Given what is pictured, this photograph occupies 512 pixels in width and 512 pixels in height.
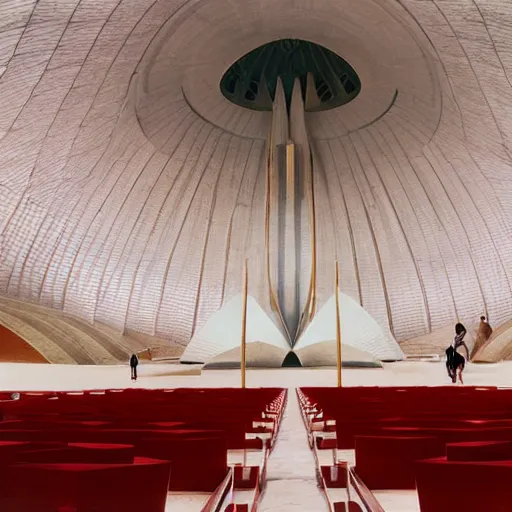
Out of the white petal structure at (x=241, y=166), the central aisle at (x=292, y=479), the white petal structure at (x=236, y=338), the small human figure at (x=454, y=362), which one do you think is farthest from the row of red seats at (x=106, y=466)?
the white petal structure at (x=236, y=338)

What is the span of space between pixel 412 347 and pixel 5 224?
1619 cm

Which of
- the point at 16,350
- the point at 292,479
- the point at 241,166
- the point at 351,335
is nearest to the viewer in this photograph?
the point at 292,479

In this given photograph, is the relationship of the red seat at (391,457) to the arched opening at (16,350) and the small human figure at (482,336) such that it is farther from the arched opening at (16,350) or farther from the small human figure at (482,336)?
the small human figure at (482,336)

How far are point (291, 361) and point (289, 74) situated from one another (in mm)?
13049

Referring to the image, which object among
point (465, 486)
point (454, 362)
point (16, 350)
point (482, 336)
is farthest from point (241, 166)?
point (465, 486)

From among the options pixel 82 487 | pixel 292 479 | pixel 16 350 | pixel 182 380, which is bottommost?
pixel 82 487

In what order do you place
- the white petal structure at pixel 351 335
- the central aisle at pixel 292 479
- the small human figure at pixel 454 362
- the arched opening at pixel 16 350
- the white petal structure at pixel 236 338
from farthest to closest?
the white petal structure at pixel 351 335 → the white petal structure at pixel 236 338 → the arched opening at pixel 16 350 → the small human figure at pixel 454 362 → the central aisle at pixel 292 479

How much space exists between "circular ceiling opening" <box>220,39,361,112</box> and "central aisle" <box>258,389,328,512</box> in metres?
21.3

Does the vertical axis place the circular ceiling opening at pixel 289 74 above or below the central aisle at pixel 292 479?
above

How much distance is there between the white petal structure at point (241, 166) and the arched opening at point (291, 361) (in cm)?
83

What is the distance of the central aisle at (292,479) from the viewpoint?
8.69 ft

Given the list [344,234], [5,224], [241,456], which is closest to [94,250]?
[5,224]

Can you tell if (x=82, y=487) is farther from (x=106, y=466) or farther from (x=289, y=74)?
(x=289, y=74)

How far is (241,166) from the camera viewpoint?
25125 mm
